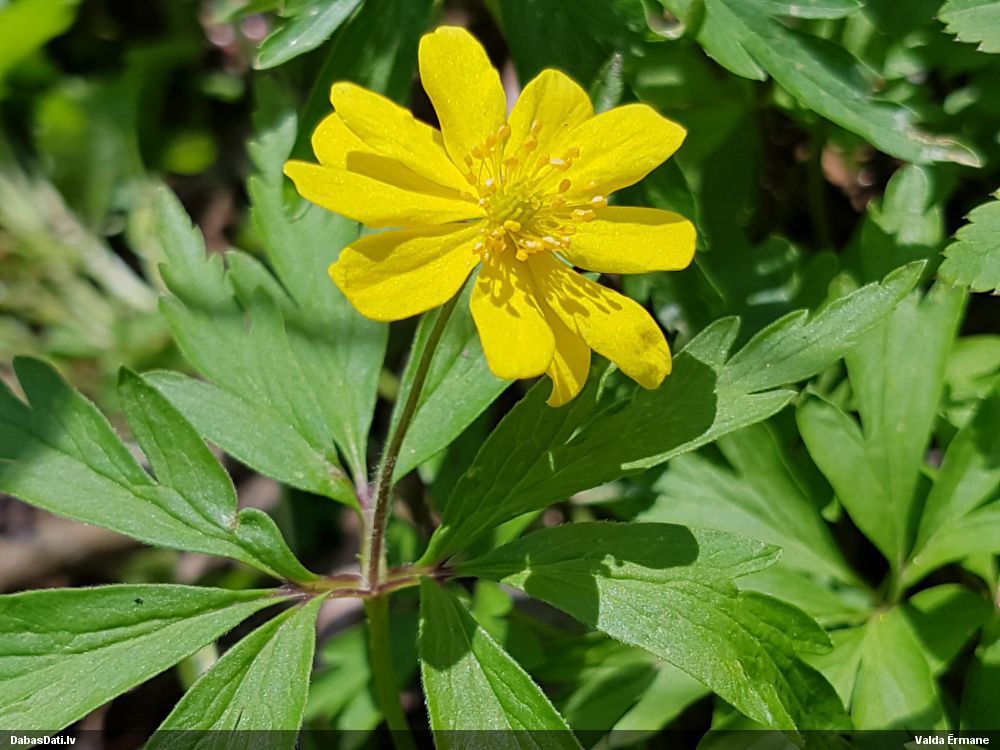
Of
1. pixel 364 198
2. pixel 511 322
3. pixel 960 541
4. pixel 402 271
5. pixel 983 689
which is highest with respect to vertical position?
pixel 364 198

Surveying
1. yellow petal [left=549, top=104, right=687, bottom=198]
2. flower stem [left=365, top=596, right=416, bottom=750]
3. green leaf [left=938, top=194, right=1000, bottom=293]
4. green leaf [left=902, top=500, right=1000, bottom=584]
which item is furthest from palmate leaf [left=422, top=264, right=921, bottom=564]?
green leaf [left=902, top=500, right=1000, bottom=584]

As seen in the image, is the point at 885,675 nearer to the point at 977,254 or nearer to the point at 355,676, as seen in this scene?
the point at 977,254

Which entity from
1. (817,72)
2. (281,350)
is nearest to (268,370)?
(281,350)

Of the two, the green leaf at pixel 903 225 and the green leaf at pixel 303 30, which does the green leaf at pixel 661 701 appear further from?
the green leaf at pixel 303 30

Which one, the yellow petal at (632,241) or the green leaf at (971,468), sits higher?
the yellow petal at (632,241)

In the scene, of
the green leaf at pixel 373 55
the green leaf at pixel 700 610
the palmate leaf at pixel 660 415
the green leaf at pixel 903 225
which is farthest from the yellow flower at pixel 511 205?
the green leaf at pixel 903 225

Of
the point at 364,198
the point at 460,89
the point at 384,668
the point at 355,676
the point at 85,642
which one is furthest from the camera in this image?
the point at 355,676
